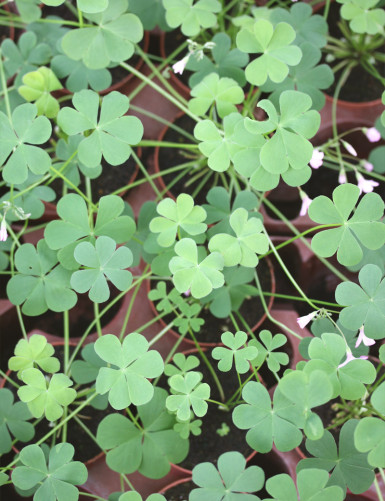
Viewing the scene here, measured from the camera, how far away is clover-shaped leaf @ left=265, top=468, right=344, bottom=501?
94 cm

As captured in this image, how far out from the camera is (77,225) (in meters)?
1.20

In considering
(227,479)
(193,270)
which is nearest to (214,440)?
(227,479)

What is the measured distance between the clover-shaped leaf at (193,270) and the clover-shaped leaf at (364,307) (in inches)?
10.8

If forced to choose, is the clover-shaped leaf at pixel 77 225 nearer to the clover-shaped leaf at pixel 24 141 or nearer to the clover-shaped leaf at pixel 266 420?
the clover-shaped leaf at pixel 24 141

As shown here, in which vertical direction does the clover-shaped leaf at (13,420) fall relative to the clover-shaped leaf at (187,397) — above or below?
below

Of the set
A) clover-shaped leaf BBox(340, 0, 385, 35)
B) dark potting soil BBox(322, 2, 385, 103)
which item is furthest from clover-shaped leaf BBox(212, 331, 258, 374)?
dark potting soil BBox(322, 2, 385, 103)

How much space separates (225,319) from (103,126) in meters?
0.73

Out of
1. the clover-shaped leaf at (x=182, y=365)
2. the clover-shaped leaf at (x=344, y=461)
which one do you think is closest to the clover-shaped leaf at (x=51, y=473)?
the clover-shaped leaf at (x=182, y=365)

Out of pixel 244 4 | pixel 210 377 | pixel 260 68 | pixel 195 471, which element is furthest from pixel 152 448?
pixel 244 4

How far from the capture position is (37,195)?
4.54ft

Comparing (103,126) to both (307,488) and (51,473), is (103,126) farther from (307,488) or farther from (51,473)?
(307,488)

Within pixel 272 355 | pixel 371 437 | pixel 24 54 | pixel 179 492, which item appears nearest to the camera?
pixel 371 437

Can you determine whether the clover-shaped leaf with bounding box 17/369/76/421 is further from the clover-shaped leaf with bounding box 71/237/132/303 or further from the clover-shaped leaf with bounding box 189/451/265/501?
the clover-shaped leaf with bounding box 189/451/265/501

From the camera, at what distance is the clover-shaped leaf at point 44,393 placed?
3.63 ft
